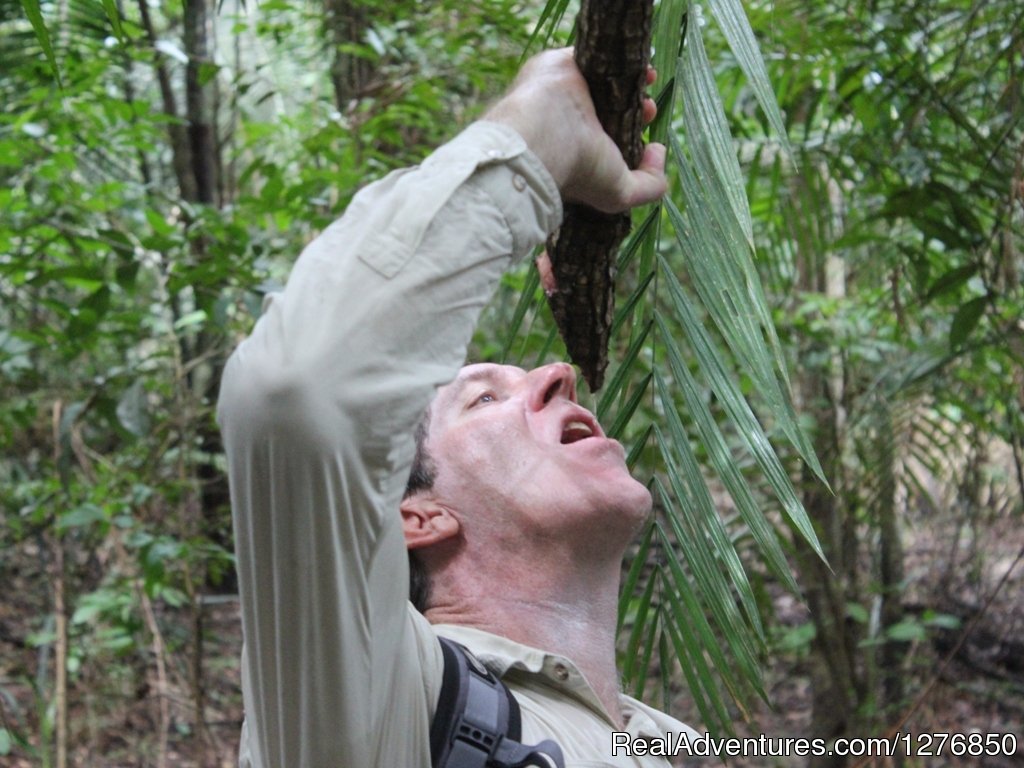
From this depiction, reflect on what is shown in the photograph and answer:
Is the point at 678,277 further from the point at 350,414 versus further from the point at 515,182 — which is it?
the point at 350,414

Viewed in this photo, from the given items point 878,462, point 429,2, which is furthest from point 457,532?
point 429,2

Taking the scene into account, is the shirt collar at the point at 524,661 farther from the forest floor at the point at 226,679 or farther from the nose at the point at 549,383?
the forest floor at the point at 226,679

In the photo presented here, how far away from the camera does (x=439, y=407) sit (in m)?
1.39

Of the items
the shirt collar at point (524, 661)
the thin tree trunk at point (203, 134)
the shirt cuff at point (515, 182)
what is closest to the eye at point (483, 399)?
the shirt collar at point (524, 661)

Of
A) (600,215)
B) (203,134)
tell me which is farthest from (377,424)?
(203,134)

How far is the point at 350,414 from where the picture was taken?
68cm

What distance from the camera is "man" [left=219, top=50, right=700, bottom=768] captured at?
0.67m

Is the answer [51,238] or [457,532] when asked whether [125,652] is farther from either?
[457,532]

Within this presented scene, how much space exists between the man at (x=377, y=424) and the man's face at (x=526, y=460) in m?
0.15

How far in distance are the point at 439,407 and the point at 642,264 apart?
1.07 feet

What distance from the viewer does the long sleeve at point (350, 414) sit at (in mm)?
669

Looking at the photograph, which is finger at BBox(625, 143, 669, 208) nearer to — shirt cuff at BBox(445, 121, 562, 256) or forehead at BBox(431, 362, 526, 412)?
shirt cuff at BBox(445, 121, 562, 256)

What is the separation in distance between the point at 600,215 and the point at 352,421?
523 millimetres

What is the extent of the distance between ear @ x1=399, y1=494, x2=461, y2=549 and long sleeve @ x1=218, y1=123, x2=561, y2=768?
42cm
